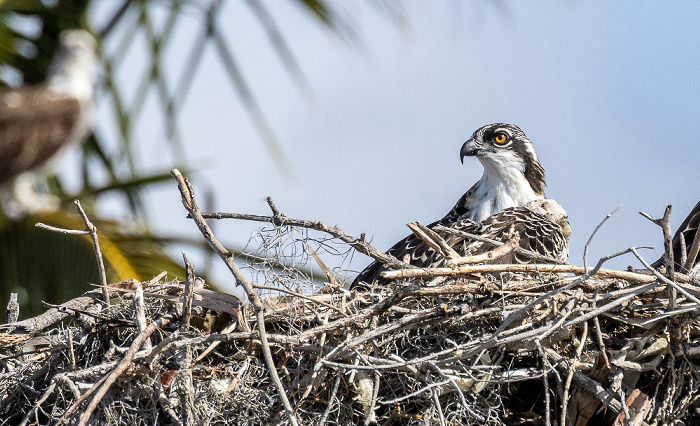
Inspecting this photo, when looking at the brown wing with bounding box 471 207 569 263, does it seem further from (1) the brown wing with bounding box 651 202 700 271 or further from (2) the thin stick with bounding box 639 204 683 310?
(2) the thin stick with bounding box 639 204 683 310

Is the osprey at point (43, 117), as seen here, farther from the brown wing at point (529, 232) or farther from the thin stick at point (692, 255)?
the thin stick at point (692, 255)

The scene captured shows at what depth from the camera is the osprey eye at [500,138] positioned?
6.96 metres

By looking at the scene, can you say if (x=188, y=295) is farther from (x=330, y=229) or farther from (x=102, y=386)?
(x=330, y=229)

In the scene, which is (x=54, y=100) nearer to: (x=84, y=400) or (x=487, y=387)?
(x=84, y=400)

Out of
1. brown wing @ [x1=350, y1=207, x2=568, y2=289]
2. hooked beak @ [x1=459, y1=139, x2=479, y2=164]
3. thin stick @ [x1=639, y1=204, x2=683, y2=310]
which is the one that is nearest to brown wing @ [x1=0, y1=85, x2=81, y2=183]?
brown wing @ [x1=350, y1=207, x2=568, y2=289]

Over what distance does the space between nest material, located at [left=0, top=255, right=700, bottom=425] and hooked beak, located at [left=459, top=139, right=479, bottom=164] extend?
7.86 ft

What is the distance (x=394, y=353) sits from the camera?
4.56m

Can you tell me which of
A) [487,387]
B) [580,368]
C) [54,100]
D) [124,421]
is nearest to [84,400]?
[124,421]

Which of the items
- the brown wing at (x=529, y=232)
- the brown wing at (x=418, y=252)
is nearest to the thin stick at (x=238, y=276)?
the brown wing at (x=418, y=252)

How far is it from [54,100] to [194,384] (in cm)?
151

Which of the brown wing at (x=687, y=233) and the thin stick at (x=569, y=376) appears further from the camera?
the brown wing at (x=687, y=233)

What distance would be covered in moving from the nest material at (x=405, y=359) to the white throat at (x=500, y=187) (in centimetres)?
205

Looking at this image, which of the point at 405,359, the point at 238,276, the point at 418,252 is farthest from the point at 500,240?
the point at 238,276

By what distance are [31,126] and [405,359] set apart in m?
1.96
